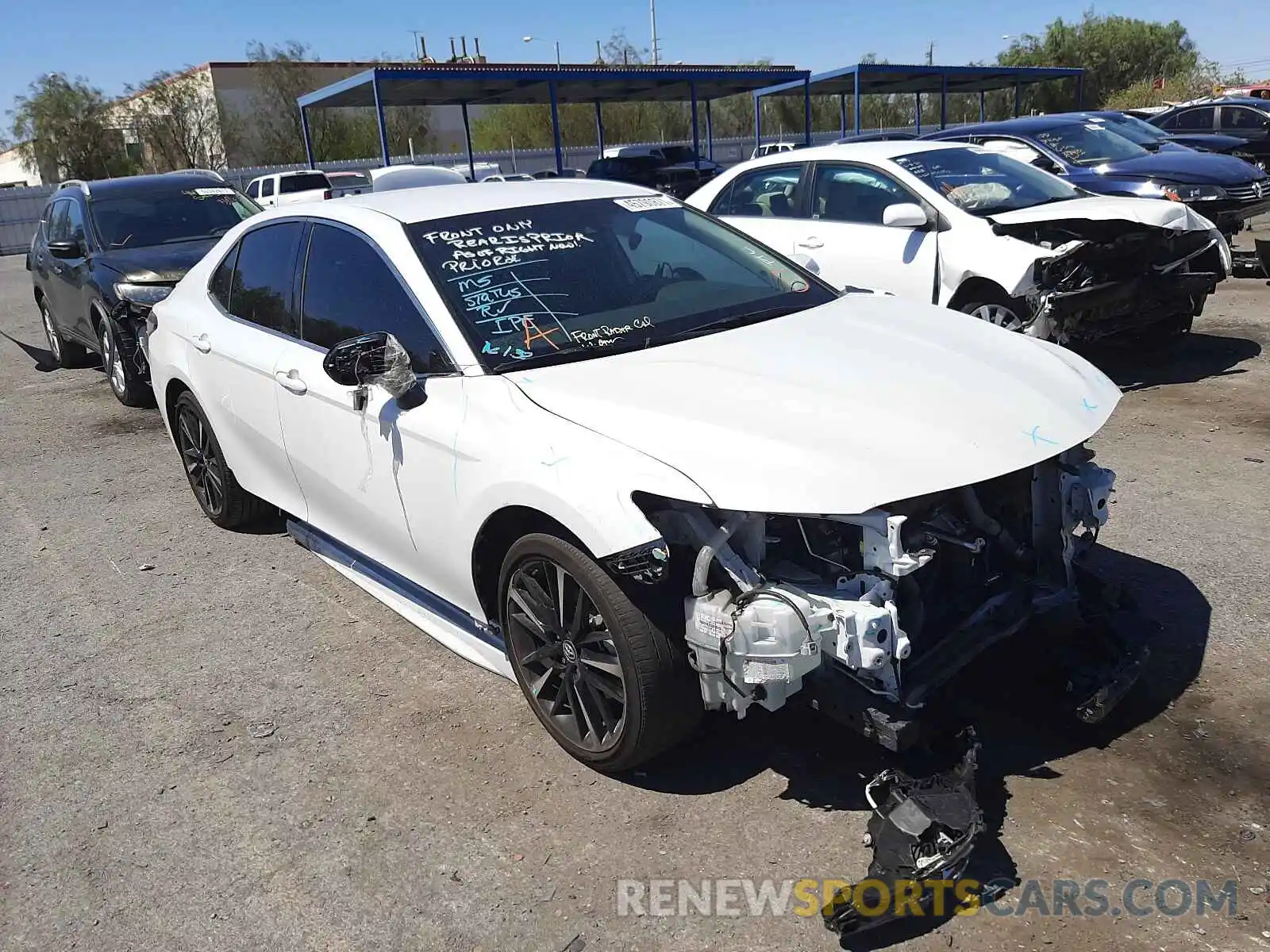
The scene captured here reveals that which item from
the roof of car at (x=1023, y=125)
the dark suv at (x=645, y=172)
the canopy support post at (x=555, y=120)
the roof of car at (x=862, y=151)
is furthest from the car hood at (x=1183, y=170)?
the canopy support post at (x=555, y=120)

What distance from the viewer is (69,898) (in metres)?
2.96

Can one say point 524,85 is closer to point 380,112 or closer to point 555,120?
point 555,120

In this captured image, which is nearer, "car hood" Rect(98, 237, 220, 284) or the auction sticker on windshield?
the auction sticker on windshield

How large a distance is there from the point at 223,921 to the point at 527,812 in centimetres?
88

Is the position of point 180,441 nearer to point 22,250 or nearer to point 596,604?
point 596,604

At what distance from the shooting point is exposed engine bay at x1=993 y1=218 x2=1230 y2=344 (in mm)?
6734

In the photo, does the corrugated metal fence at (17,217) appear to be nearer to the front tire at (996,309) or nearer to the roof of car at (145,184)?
the roof of car at (145,184)

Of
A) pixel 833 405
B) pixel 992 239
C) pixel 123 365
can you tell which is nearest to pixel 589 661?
pixel 833 405

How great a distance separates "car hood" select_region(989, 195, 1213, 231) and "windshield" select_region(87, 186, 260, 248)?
6343 millimetres

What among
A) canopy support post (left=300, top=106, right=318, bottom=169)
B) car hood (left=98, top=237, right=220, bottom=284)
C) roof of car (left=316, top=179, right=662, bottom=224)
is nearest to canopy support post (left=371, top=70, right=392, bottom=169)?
canopy support post (left=300, top=106, right=318, bottom=169)

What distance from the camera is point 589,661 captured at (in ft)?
10.4

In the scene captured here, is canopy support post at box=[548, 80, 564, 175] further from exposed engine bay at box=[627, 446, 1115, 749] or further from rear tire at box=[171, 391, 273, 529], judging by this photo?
exposed engine bay at box=[627, 446, 1115, 749]

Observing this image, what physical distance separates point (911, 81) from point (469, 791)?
35.7 metres

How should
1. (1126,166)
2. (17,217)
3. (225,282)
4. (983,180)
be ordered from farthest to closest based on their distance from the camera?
(17,217) < (1126,166) < (983,180) < (225,282)
